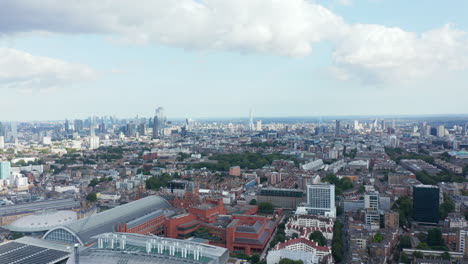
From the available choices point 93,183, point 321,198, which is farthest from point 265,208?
point 93,183

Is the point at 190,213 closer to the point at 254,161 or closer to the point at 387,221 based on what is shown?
the point at 387,221

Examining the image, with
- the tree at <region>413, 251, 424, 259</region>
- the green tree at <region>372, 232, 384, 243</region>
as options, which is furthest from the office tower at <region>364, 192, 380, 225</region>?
the tree at <region>413, 251, 424, 259</region>

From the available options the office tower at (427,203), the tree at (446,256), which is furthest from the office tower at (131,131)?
the tree at (446,256)

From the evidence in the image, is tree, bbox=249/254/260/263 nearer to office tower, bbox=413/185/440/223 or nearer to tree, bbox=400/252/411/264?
tree, bbox=400/252/411/264

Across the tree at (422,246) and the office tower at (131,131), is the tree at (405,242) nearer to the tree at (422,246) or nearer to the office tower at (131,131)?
the tree at (422,246)

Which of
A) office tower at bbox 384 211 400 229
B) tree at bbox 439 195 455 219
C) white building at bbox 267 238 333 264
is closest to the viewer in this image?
white building at bbox 267 238 333 264

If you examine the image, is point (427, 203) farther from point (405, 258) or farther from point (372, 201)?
point (405, 258)

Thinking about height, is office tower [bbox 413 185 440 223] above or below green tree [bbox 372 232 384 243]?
above
